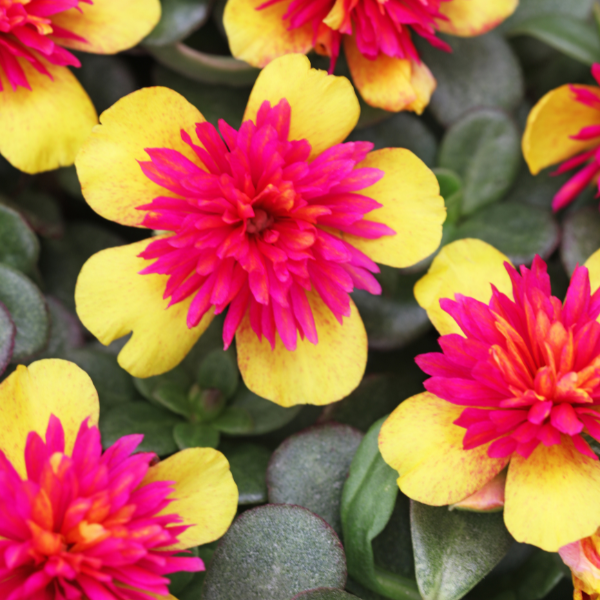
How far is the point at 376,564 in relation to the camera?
0.56 metres

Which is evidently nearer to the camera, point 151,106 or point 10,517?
point 10,517

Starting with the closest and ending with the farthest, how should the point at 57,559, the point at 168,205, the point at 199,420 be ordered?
the point at 57,559 < the point at 168,205 < the point at 199,420

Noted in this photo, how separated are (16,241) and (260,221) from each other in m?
0.26

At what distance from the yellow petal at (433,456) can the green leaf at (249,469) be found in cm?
14

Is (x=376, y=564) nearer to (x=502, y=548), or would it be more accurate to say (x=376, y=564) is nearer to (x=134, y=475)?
(x=502, y=548)

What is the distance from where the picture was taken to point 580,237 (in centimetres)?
65

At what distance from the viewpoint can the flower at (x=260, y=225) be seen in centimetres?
48

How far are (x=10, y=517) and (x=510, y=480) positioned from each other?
34 centimetres

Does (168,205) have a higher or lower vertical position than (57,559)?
higher

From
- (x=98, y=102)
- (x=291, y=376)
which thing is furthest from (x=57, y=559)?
(x=98, y=102)

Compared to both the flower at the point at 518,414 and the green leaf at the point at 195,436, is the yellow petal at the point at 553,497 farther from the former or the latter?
the green leaf at the point at 195,436

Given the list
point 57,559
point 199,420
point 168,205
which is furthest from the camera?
point 199,420

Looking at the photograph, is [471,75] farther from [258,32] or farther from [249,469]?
[249,469]

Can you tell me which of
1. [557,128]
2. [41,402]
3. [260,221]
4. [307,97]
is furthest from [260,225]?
[557,128]
